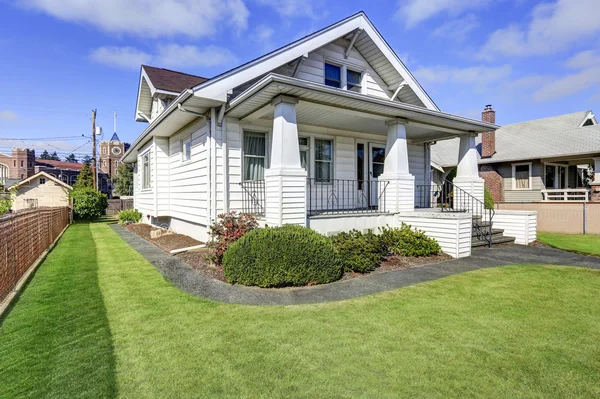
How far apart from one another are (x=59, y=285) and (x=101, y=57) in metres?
22.2

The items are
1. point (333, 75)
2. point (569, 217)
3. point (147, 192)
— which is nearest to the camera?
point (333, 75)

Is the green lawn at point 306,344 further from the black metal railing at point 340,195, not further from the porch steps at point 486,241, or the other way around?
the black metal railing at point 340,195

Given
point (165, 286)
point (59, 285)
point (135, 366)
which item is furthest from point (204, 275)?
point (135, 366)

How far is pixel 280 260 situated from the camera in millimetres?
5527

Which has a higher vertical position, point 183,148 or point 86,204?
point 183,148

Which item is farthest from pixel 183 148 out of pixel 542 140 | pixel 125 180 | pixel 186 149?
pixel 125 180

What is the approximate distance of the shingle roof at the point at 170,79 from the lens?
37.9ft

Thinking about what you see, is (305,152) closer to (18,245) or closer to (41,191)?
(18,245)

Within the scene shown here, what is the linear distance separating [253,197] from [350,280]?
3845 mm

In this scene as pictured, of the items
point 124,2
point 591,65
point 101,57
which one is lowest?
point 124,2

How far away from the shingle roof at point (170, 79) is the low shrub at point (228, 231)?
5.97m

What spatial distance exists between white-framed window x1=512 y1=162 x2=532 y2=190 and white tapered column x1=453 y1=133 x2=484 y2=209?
10.8 meters

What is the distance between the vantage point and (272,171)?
6.99 meters

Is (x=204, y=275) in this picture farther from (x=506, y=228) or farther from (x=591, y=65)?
(x=591, y=65)
